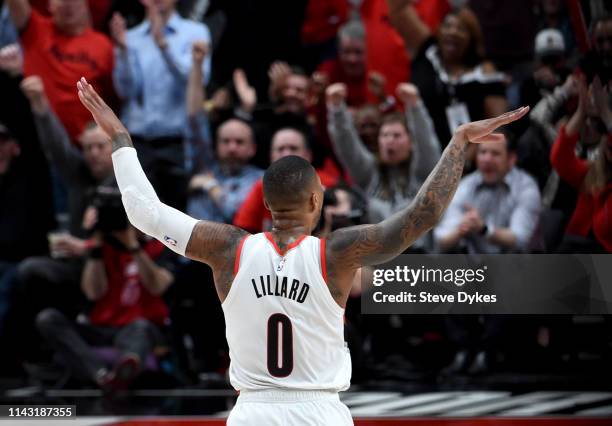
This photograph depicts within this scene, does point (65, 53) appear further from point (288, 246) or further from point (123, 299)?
point (288, 246)

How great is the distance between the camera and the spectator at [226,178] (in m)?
7.24

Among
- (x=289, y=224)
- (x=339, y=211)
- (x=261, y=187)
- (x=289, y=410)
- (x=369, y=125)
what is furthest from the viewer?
(x=369, y=125)

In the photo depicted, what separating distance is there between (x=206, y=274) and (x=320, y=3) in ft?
7.58

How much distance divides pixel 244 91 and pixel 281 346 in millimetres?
4563

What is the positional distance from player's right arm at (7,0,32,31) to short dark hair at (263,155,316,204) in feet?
15.8

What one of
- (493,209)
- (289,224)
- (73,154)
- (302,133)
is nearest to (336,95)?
(302,133)

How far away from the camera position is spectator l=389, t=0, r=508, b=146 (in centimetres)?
675

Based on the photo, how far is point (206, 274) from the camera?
702cm

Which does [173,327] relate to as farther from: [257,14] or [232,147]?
[257,14]

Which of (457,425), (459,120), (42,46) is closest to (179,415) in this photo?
(457,425)

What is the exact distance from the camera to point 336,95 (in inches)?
278

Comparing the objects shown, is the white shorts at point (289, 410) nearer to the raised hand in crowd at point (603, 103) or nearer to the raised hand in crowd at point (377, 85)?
the raised hand in crowd at point (603, 103)

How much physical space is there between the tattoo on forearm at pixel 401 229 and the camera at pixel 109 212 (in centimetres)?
377

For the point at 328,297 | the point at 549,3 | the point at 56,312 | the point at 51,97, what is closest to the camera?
the point at 328,297
